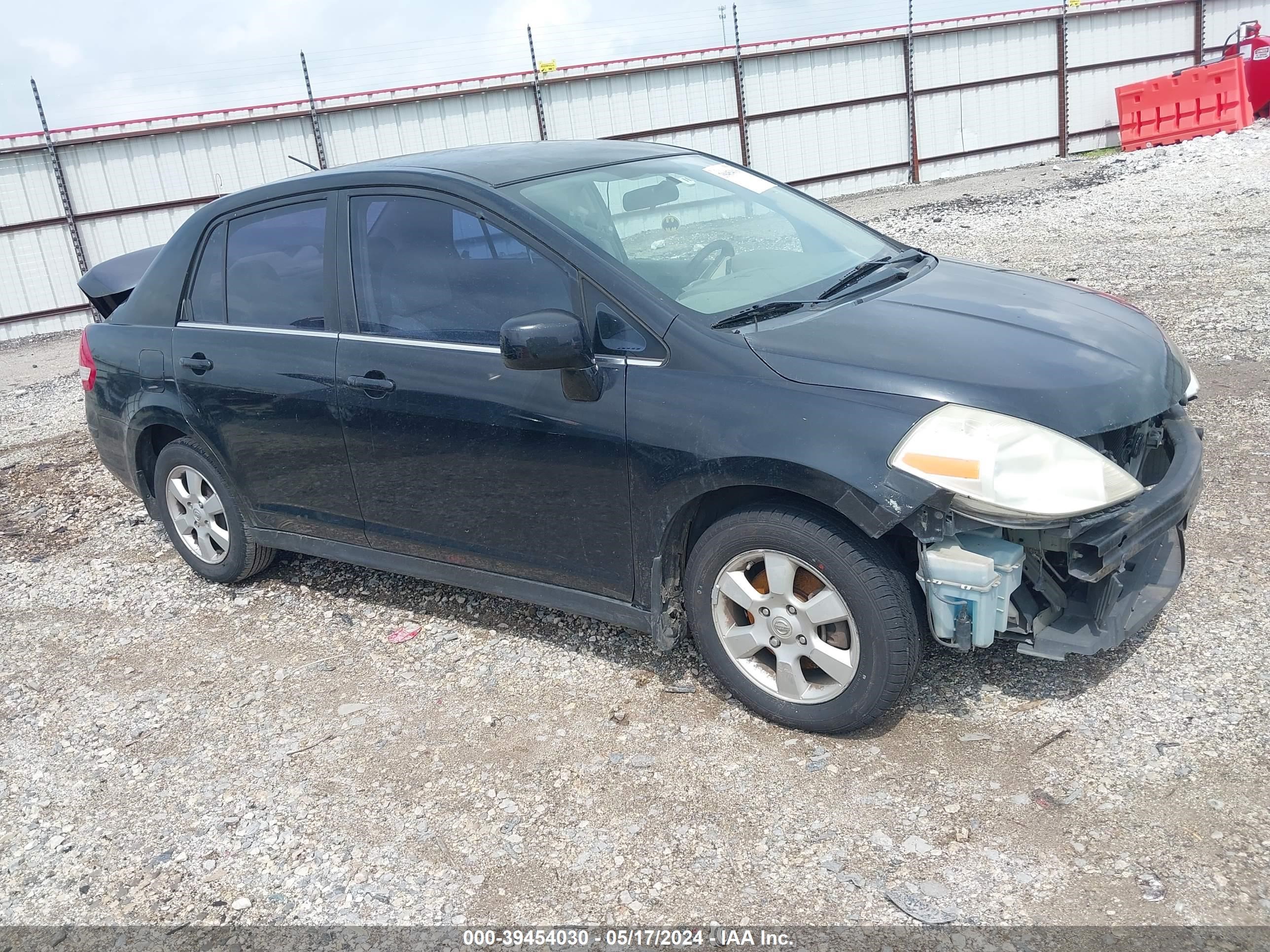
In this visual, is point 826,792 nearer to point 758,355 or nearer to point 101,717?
point 758,355

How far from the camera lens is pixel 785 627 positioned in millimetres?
3121

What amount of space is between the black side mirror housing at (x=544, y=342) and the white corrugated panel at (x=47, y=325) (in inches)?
582

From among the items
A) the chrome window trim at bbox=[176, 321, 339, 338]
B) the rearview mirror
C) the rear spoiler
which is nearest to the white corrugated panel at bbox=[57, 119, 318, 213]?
the rear spoiler

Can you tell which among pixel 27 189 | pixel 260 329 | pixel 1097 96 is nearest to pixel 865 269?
pixel 260 329

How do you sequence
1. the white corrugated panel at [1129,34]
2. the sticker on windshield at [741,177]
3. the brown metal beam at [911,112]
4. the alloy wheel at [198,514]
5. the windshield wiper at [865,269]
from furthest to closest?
1. the white corrugated panel at [1129,34]
2. the brown metal beam at [911,112]
3. the alloy wheel at [198,514]
4. the sticker on windshield at [741,177]
5. the windshield wiper at [865,269]

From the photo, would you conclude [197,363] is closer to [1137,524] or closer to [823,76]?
[1137,524]

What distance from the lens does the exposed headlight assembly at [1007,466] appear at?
2736 millimetres

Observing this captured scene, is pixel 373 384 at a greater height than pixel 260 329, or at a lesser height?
lesser

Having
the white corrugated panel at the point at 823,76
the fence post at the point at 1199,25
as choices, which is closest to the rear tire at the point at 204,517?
the white corrugated panel at the point at 823,76

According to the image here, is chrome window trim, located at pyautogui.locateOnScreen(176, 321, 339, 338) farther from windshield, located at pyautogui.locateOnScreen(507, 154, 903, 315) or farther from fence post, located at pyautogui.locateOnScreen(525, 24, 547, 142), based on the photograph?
fence post, located at pyautogui.locateOnScreen(525, 24, 547, 142)

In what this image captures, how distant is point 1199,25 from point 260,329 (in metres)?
22.4

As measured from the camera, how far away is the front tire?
2.93 m

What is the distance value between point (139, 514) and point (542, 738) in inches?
156

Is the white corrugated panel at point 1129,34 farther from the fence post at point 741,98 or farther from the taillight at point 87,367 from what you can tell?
the taillight at point 87,367
